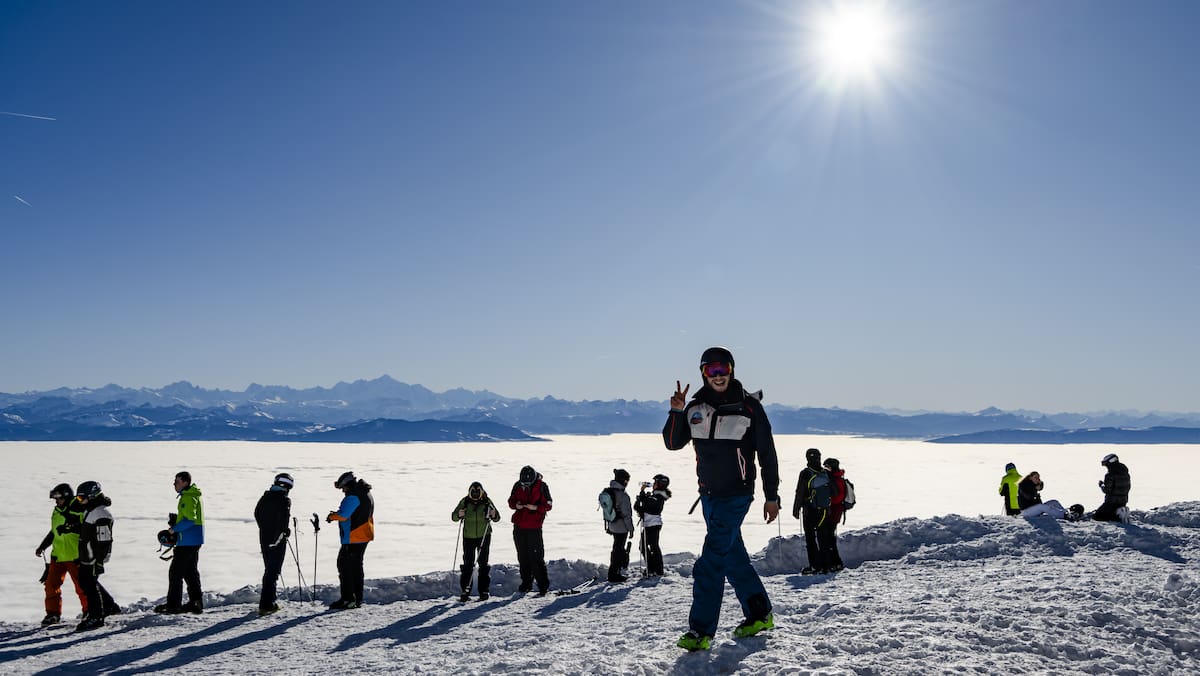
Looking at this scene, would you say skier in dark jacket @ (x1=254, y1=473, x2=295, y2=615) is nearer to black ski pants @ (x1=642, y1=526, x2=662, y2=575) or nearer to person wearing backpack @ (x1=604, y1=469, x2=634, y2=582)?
person wearing backpack @ (x1=604, y1=469, x2=634, y2=582)

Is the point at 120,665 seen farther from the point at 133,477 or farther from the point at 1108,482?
the point at 133,477

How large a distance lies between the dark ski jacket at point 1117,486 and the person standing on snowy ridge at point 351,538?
12.5m

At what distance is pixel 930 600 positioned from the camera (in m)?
5.63

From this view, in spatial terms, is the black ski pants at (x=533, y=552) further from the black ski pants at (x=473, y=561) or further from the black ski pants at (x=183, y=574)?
the black ski pants at (x=183, y=574)

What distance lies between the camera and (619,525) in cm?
1071

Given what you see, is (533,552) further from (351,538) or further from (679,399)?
(679,399)

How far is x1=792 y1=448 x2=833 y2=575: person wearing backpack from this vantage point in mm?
9789

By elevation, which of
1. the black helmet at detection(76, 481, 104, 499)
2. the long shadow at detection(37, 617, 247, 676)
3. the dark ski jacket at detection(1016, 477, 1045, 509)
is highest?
the black helmet at detection(76, 481, 104, 499)

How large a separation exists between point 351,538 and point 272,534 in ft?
3.21

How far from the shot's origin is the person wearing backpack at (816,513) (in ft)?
32.1

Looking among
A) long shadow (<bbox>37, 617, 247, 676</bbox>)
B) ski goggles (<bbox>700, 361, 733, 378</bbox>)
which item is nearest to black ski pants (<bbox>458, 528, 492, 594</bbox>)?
long shadow (<bbox>37, 617, 247, 676</bbox>)

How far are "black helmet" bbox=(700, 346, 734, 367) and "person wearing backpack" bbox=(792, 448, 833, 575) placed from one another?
19.1ft

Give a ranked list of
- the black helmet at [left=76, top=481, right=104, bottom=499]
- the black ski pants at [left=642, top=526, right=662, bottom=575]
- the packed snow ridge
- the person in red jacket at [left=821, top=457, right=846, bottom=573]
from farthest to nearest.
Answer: the black ski pants at [left=642, top=526, right=662, bottom=575]
the person in red jacket at [left=821, top=457, right=846, bottom=573]
the black helmet at [left=76, top=481, right=104, bottom=499]
the packed snow ridge

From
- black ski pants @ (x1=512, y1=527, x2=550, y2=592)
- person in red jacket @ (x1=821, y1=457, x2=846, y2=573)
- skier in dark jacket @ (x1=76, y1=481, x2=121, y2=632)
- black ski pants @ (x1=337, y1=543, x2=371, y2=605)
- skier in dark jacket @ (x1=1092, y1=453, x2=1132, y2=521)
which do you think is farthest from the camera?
skier in dark jacket @ (x1=1092, y1=453, x2=1132, y2=521)
